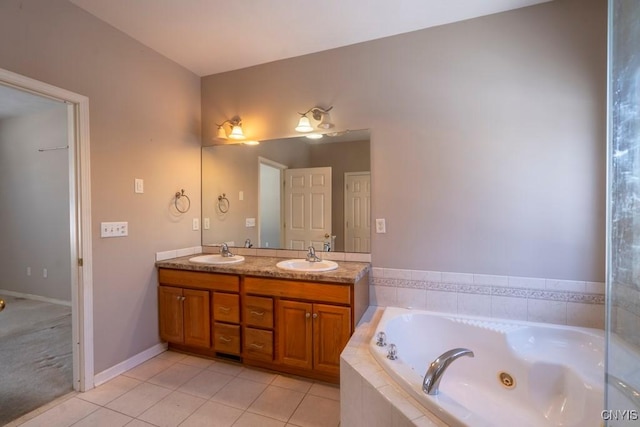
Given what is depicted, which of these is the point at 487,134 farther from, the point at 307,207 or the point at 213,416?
the point at 213,416

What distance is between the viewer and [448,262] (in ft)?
7.00

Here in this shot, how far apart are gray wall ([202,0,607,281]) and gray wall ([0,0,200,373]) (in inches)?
52.9

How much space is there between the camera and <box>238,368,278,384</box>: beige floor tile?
6.88ft

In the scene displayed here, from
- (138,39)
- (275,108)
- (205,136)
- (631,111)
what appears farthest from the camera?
(205,136)

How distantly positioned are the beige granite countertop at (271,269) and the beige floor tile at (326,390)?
2.52 feet

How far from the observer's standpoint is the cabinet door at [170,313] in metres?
2.41

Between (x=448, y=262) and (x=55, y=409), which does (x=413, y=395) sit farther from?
(x=55, y=409)

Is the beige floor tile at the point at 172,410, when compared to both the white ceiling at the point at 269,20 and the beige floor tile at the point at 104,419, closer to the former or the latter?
the beige floor tile at the point at 104,419

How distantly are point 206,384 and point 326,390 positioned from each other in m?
0.86

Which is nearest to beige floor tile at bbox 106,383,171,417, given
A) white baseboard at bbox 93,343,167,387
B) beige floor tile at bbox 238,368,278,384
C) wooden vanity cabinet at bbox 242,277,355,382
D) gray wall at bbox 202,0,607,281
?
white baseboard at bbox 93,343,167,387

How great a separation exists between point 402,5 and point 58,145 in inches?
173

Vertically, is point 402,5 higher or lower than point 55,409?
higher

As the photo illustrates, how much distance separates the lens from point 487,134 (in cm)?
203

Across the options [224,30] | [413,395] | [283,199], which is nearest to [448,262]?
[413,395]
